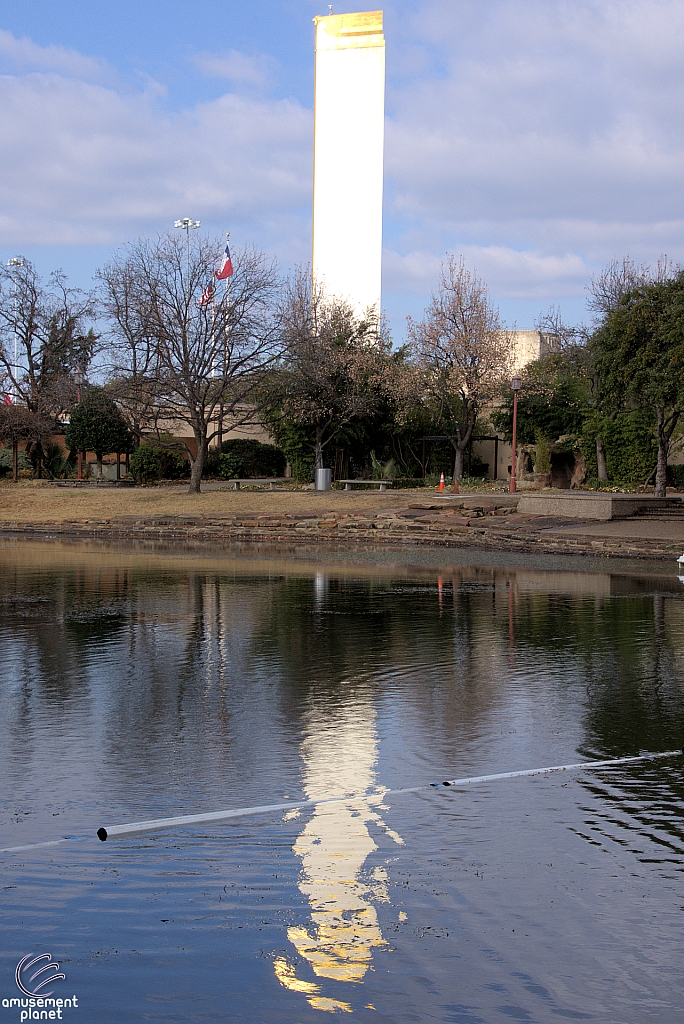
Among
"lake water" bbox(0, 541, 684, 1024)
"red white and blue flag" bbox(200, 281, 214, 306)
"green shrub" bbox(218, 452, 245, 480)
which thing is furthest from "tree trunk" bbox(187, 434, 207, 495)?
"lake water" bbox(0, 541, 684, 1024)

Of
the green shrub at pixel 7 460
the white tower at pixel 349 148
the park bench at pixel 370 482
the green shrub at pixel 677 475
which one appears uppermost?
the white tower at pixel 349 148

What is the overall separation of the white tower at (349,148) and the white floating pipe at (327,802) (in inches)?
2324

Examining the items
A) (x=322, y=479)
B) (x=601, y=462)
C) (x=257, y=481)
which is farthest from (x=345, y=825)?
(x=257, y=481)

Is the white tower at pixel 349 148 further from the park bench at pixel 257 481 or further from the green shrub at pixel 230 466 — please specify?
the green shrub at pixel 230 466

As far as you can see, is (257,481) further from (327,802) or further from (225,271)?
(327,802)

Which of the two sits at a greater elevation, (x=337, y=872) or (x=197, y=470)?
(x=197, y=470)

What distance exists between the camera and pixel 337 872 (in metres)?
4.82

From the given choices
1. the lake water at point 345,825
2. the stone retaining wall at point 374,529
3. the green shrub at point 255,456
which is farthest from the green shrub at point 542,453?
the lake water at point 345,825

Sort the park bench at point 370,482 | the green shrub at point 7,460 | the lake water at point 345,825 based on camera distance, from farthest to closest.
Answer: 1. the green shrub at point 7,460
2. the park bench at point 370,482
3. the lake water at point 345,825

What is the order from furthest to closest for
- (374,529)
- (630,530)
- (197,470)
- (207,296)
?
(197,470)
(207,296)
(374,529)
(630,530)

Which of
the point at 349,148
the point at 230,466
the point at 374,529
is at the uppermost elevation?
the point at 349,148

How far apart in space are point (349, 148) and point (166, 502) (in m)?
40.6

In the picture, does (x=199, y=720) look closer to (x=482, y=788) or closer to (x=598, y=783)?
(x=482, y=788)

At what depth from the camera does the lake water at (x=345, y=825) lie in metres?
3.90
